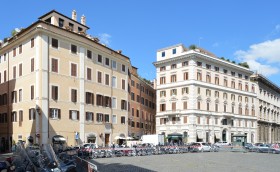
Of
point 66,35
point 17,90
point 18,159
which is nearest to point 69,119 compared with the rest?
point 17,90

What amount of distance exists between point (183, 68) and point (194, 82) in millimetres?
3719

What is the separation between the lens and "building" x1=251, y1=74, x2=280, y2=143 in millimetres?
83375

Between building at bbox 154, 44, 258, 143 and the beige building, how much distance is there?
1853cm

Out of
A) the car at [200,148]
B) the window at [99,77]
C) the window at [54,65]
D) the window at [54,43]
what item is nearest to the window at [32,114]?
the window at [54,65]

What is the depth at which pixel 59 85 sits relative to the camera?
3912 centimetres

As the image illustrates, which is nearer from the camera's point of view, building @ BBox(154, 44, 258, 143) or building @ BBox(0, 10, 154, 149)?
building @ BBox(0, 10, 154, 149)

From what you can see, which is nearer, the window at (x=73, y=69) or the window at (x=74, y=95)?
the window at (x=74, y=95)

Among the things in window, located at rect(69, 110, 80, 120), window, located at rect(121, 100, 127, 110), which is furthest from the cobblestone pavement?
window, located at rect(121, 100, 127, 110)

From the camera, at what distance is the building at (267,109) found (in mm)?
83375

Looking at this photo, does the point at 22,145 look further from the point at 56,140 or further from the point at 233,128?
the point at 233,128

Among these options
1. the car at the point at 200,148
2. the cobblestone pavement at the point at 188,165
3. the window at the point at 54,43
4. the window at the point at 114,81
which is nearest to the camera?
the cobblestone pavement at the point at 188,165

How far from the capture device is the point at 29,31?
38.5 meters

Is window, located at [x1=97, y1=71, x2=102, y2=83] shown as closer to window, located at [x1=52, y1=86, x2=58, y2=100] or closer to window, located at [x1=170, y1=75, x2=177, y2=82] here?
window, located at [x1=52, y1=86, x2=58, y2=100]

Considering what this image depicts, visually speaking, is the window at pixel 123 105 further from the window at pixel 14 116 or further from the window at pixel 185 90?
the window at pixel 185 90
